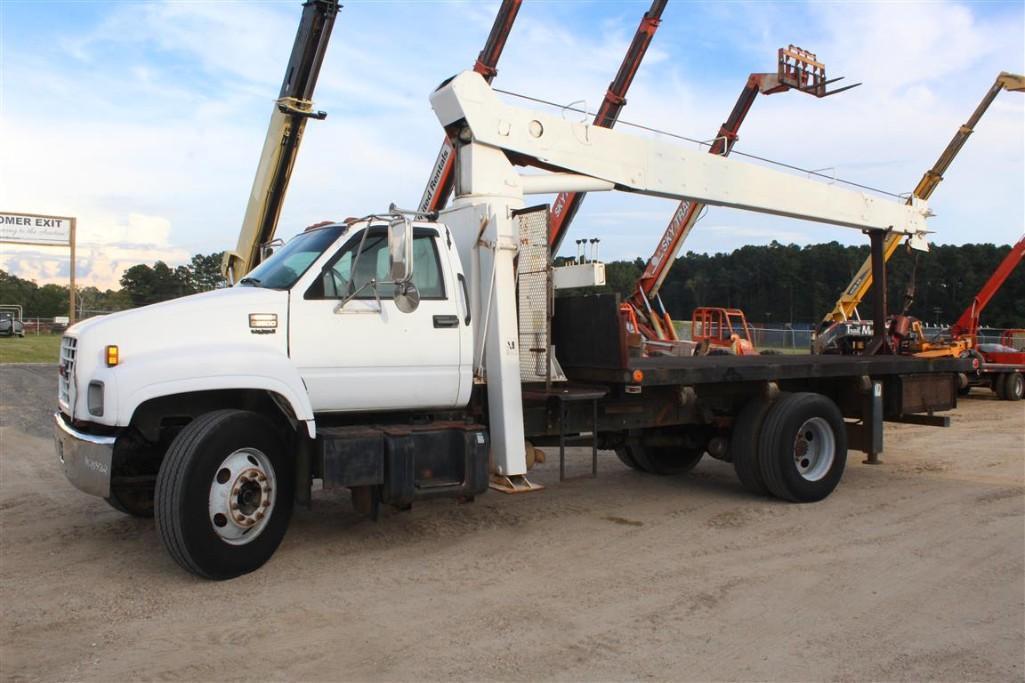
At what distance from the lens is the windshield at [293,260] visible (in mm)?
5867

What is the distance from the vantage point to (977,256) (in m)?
69.4

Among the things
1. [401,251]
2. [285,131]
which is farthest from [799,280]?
[401,251]

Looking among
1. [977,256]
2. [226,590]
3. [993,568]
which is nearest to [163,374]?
[226,590]

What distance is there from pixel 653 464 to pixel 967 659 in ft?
17.7

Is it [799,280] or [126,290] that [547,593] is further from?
[799,280]

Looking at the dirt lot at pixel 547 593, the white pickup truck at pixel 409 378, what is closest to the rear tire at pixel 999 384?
the dirt lot at pixel 547 593

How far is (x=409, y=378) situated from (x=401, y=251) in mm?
1034

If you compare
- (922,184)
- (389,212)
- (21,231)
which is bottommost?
(389,212)

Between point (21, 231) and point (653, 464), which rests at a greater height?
point (21, 231)

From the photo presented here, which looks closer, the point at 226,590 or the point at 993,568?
the point at 226,590

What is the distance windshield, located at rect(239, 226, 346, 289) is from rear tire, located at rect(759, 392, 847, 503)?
15.1ft

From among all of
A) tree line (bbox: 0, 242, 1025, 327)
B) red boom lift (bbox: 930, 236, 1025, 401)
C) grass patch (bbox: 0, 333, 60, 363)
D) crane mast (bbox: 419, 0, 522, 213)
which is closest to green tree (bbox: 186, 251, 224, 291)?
Answer: crane mast (bbox: 419, 0, 522, 213)

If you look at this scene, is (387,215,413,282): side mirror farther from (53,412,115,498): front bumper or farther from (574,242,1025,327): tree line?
(574,242,1025,327): tree line

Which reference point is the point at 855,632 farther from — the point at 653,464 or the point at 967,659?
the point at 653,464
